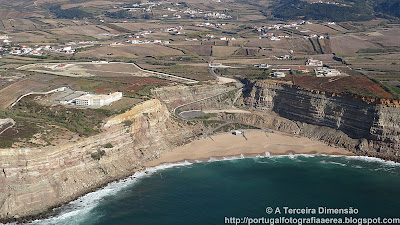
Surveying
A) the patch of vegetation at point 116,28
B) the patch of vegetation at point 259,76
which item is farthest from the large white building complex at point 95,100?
the patch of vegetation at point 116,28

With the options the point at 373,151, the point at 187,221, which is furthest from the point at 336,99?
the point at 187,221

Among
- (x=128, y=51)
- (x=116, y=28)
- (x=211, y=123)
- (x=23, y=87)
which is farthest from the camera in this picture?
(x=116, y=28)

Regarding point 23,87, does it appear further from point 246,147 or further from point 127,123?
point 246,147

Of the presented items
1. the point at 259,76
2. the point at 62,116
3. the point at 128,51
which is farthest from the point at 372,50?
the point at 62,116

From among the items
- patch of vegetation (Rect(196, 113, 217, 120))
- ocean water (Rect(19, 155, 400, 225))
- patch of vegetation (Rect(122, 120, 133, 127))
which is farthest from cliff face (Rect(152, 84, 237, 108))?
ocean water (Rect(19, 155, 400, 225))

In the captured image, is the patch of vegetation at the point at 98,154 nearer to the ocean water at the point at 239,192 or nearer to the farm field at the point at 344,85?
the ocean water at the point at 239,192

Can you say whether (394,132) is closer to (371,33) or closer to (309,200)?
(309,200)
